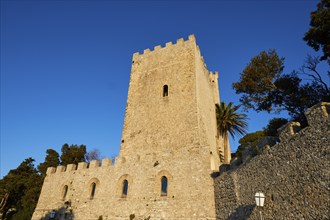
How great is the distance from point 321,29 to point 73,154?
26.6 meters

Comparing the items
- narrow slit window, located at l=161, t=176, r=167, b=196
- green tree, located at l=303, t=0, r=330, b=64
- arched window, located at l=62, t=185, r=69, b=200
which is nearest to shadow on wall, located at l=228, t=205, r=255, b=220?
narrow slit window, located at l=161, t=176, r=167, b=196

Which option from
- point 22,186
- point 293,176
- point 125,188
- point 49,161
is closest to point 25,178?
point 22,186

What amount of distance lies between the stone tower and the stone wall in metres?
3.03

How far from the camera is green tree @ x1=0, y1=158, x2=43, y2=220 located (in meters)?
23.8

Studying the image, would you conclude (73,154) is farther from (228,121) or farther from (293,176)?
(293,176)

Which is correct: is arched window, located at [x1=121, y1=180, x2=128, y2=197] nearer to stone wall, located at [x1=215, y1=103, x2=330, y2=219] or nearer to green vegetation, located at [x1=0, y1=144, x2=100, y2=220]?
stone wall, located at [x1=215, y1=103, x2=330, y2=219]

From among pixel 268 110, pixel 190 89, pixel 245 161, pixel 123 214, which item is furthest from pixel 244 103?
pixel 123 214

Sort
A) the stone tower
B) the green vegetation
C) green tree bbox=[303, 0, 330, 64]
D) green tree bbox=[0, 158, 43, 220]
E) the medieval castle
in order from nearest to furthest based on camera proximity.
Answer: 1. the medieval castle
2. green tree bbox=[303, 0, 330, 64]
3. the stone tower
4. green tree bbox=[0, 158, 43, 220]
5. the green vegetation

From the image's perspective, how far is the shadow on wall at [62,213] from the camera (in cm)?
1536

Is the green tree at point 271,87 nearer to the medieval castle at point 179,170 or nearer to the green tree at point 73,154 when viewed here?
the medieval castle at point 179,170

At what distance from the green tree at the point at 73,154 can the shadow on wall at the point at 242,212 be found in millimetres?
21911

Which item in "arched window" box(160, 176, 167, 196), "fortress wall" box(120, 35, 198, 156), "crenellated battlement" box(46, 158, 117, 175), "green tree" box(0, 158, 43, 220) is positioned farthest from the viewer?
"green tree" box(0, 158, 43, 220)

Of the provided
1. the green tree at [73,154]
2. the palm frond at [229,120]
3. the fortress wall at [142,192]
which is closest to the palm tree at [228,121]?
the palm frond at [229,120]

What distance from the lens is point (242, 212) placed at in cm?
987
